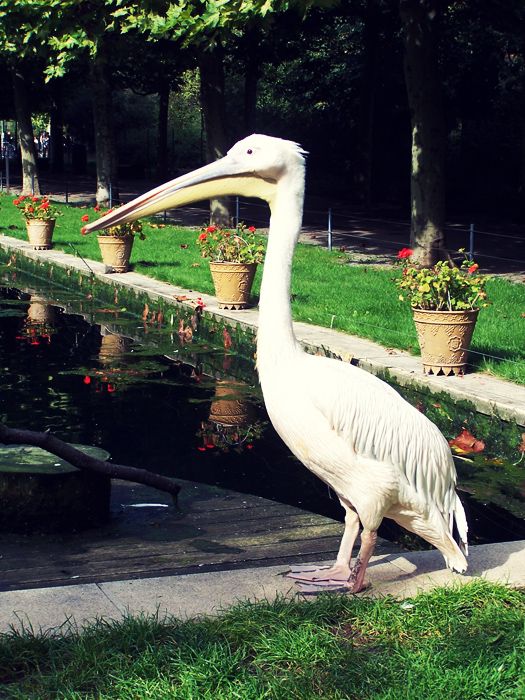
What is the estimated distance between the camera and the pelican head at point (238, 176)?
14.4 feet

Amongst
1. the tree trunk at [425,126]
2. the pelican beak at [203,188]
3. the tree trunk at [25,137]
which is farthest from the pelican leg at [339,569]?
the tree trunk at [25,137]

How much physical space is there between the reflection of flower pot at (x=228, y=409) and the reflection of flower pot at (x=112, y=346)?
201 cm

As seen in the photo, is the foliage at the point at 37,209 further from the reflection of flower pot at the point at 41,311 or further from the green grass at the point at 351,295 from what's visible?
the reflection of flower pot at the point at 41,311

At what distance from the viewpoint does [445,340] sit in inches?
Result: 393

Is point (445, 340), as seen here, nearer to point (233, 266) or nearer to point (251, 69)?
point (233, 266)

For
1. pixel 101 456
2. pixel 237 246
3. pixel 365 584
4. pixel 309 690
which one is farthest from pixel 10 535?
pixel 237 246

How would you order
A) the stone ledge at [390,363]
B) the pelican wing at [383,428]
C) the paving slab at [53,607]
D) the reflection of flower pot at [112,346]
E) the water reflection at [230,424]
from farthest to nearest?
the reflection of flower pot at [112,346] < the stone ledge at [390,363] < the water reflection at [230,424] < the pelican wing at [383,428] < the paving slab at [53,607]

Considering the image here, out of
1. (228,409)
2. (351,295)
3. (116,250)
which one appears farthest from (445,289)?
(116,250)

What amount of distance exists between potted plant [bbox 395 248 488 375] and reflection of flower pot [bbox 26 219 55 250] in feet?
39.1

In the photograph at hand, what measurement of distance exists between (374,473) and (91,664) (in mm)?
1474

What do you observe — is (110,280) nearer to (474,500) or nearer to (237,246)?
(237,246)

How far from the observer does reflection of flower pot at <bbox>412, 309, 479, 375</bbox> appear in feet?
32.7

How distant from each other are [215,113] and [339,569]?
62.3 ft

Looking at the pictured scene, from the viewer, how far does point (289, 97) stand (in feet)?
128
